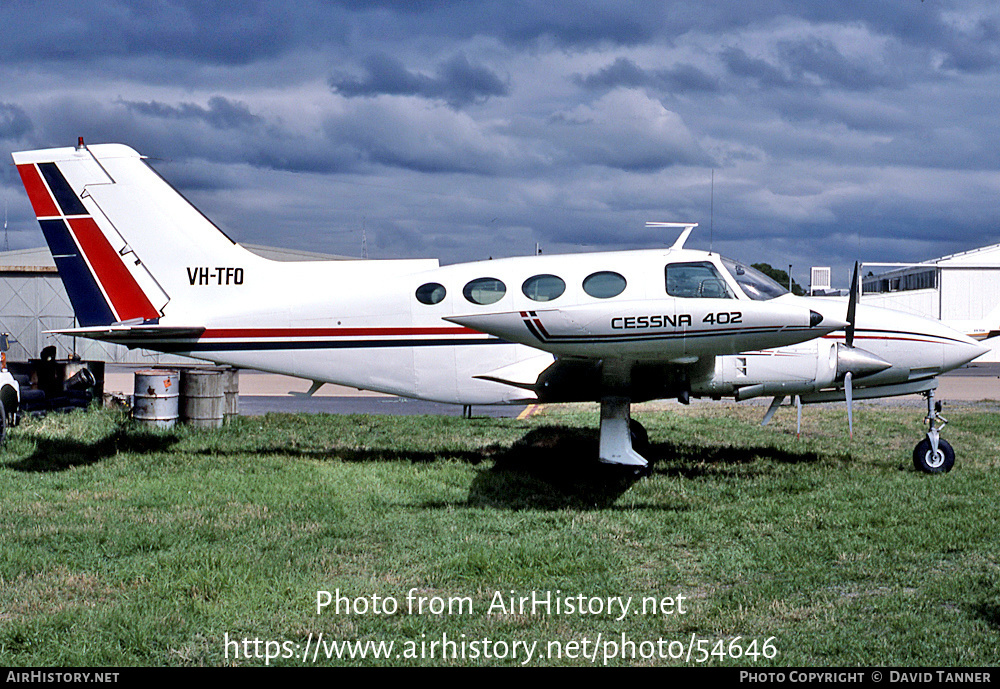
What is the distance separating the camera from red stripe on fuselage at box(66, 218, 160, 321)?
11164mm

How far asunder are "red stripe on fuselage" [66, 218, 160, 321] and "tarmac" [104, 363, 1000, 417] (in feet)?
19.2

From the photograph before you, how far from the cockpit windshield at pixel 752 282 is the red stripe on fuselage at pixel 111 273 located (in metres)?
7.65

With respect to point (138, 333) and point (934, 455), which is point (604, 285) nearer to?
point (934, 455)

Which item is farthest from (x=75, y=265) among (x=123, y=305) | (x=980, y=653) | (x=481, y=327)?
(x=980, y=653)

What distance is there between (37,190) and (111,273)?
1504 millimetres

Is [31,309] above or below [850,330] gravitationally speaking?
above

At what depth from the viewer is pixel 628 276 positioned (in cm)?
997

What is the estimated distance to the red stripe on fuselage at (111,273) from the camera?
11.2 meters

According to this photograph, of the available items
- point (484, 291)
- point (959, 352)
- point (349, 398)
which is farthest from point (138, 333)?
point (349, 398)

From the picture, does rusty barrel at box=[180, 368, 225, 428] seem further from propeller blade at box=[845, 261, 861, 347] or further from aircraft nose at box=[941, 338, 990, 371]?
aircraft nose at box=[941, 338, 990, 371]

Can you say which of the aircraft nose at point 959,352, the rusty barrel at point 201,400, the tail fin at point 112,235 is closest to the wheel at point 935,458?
the aircraft nose at point 959,352

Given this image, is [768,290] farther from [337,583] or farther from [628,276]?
[337,583]

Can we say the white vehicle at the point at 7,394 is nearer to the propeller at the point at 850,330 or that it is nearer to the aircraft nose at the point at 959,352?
the propeller at the point at 850,330

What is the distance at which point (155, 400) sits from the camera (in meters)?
13.1
